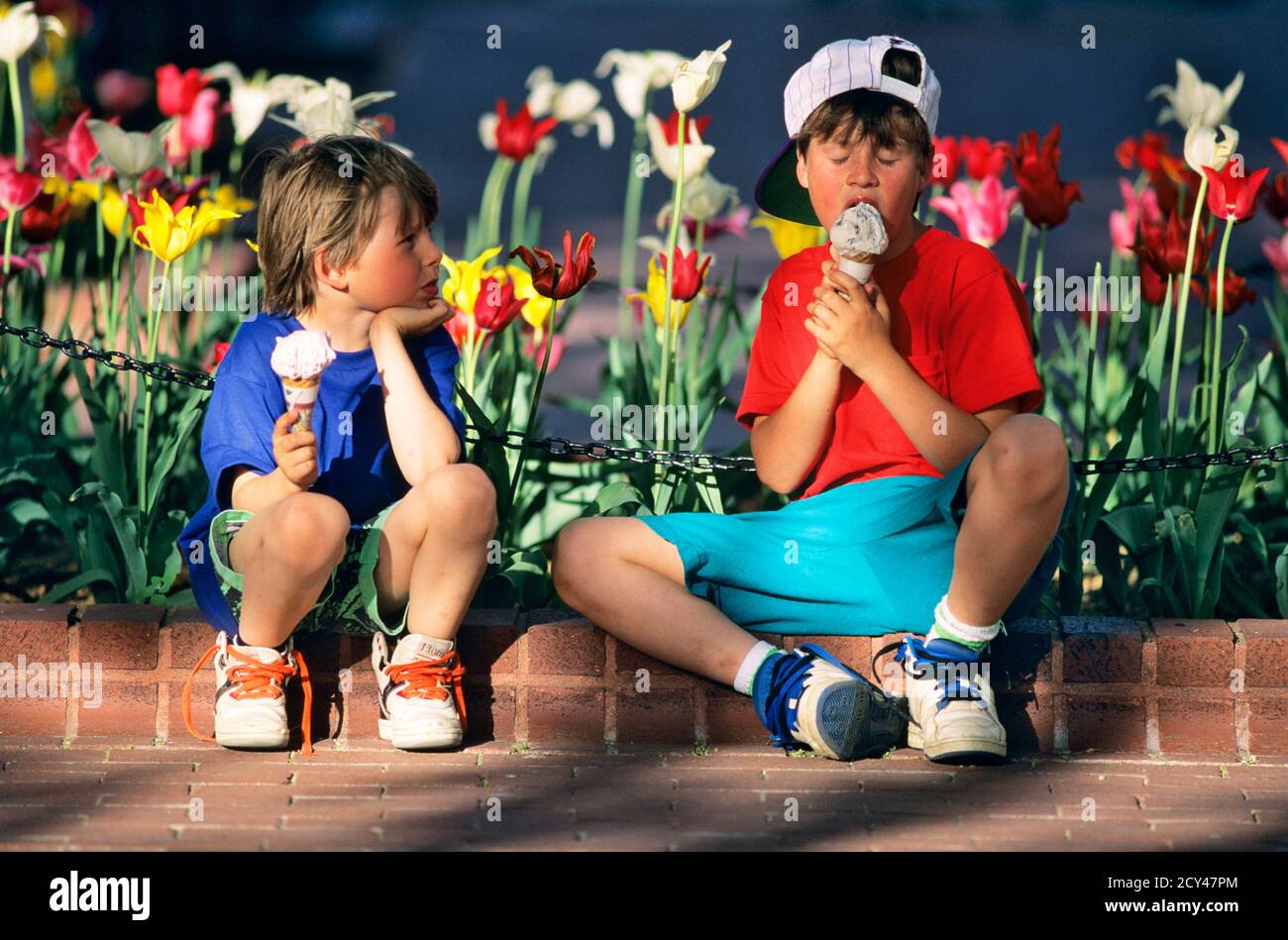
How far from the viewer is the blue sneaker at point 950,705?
9.96 feet

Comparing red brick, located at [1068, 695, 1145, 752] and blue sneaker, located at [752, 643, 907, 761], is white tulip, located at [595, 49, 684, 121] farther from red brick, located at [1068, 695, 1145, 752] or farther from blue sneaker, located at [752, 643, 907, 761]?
red brick, located at [1068, 695, 1145, 752]

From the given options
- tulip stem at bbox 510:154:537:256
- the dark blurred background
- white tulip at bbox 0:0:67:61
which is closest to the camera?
white tulip at bbox 0:0:67:61

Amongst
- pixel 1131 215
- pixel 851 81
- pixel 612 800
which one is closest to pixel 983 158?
pixel 1131 215

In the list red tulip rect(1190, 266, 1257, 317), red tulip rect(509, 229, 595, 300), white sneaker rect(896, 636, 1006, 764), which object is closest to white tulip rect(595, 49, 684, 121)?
red tulip rect(509, 229, 595, 300)

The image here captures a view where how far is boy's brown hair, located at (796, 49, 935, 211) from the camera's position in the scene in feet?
10.5

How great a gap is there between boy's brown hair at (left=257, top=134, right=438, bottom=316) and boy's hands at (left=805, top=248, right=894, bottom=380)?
0.71 meters

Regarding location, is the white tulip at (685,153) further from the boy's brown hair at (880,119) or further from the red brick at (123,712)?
the red brick at (123,712)

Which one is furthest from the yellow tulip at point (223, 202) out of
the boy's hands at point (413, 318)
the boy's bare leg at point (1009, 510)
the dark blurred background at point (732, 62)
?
the dark blurred background at point (732, 62)

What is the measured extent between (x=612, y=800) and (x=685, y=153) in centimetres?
163

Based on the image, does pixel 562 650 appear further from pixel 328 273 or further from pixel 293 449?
pixel 328 273

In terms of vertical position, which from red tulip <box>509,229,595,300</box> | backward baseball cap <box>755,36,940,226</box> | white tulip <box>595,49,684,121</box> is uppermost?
white tulip <box>595,49,684,121</box>

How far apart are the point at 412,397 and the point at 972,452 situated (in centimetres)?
95

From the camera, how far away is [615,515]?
3.54 meters

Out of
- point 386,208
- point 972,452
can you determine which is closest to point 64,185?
point 386,208
